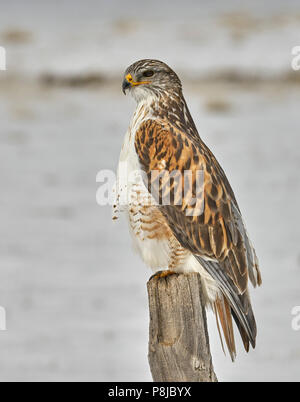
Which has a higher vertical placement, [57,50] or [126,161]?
[57,50]

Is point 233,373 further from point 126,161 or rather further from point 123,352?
point 126,161

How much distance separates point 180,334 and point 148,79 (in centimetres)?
191

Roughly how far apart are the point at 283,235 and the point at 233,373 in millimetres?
5064

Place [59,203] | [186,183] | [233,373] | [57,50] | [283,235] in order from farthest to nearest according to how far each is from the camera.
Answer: [57,50] < [59,203] < [283,235] < [233,373] < [186,183]

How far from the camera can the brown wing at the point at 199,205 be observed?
5.65 metres

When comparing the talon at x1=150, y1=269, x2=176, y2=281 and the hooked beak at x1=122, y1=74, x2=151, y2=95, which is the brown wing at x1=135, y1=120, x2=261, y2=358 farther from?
the hooked beak at x1=122, y1=74, x2=151, y2=95

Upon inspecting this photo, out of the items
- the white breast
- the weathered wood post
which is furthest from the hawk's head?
the weathered wood post

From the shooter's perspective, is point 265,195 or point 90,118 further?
point 90,118

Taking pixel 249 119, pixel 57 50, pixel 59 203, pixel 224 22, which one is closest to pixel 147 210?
pixel 59 203


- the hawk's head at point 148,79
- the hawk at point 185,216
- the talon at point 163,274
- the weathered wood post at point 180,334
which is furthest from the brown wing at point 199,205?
the hawk's head at point 148,79

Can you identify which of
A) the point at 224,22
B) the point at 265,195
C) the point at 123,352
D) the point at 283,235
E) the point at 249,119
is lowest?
the point at 123,352

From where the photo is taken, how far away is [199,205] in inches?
227

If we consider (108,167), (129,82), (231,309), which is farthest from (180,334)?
(108,167)

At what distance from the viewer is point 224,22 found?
3362 cm
